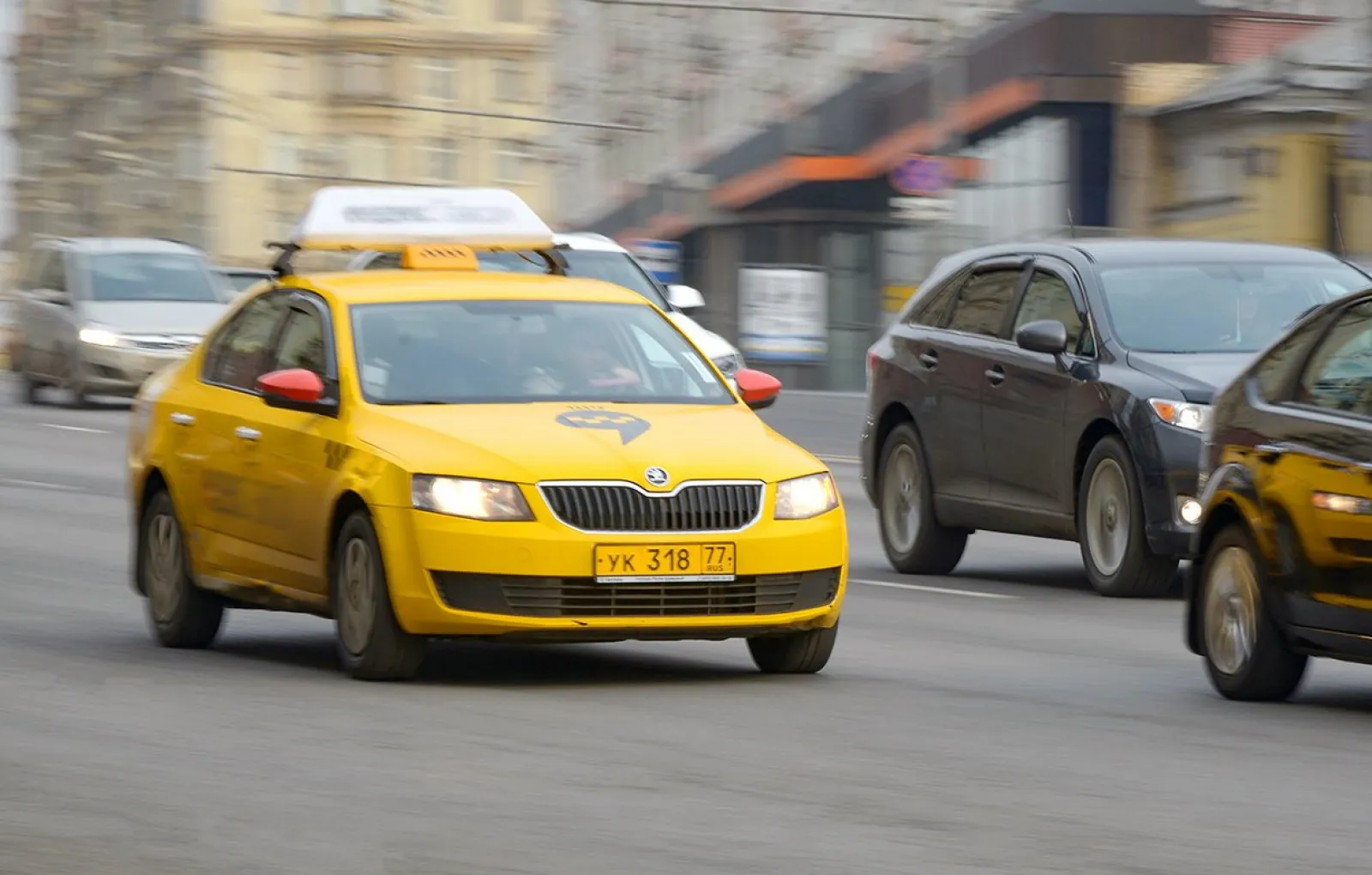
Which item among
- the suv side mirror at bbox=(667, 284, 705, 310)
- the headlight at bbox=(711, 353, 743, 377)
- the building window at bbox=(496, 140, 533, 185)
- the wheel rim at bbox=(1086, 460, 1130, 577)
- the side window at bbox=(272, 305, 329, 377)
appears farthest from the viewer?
the building window at bbox=(496, 140, 533, 185)

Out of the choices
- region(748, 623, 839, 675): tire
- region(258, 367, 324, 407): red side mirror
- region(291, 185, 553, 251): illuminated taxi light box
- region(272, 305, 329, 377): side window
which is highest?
region(291, 185, 553, 251): illuminated taxi light box

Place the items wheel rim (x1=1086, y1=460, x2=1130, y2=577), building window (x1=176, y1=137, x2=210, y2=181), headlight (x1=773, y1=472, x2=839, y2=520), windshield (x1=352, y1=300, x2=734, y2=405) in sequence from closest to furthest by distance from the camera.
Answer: headlight (x1=773, y1=472, x2=839, y2=520) < windshield (x1=352, y1=300, x2=734, y2=405) < wheel rim (x1=1086, y1=460, x2=1130, y2=577) < building window (x1=176, y1=137, x2=210, y2=181)

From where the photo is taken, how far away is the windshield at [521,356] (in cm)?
1098

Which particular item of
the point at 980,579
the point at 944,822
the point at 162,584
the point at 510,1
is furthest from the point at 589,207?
the point at 944,822

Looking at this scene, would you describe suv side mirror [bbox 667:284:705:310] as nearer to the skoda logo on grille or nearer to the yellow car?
the yellow car

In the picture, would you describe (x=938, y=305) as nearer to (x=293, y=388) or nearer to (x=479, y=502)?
(x=293, y=388)

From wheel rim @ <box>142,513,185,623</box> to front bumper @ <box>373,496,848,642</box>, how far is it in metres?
2.04

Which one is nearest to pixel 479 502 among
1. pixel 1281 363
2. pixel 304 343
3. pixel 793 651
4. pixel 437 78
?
pixel 793 651

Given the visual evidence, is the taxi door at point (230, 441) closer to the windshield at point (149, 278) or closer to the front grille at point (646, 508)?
the front grille at point (646, 508)

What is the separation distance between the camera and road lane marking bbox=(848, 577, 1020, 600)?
15203mm

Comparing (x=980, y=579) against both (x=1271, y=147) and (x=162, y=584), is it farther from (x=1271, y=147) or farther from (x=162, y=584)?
(x=1271, y=147)

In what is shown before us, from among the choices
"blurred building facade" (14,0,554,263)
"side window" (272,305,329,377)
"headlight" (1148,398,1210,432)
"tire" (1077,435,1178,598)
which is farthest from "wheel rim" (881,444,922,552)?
"blurred building facade" (14,0,554,263)

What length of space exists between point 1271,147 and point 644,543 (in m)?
30.7

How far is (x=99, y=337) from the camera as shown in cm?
3288
